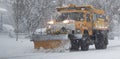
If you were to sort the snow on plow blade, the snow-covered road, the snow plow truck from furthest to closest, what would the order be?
the snow plow truck → the snow on plow blade → the snow-covered road

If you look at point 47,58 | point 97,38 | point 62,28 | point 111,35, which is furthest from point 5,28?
point 47,58

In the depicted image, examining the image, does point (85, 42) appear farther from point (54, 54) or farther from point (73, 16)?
point (54, 54)

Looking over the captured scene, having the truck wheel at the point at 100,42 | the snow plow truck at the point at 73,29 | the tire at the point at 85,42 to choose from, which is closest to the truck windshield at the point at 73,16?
the snow plow truck at the point at 73,29

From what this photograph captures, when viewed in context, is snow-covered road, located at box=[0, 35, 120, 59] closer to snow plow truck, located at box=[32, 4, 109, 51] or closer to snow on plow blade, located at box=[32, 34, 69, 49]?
snow on plow blade, located at box=[32, 34, 69, 49]

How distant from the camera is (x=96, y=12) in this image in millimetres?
27234

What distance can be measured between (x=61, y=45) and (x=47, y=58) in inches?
177

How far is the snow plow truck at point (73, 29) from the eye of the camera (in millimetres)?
22656

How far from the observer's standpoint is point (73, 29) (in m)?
24.0

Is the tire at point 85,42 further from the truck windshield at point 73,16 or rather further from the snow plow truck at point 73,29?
the truck windshield at point 73,16

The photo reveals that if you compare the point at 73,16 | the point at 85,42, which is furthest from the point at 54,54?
the point at 73,16

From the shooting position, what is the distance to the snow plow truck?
22.7 metres

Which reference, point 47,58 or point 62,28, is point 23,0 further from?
point 47,58

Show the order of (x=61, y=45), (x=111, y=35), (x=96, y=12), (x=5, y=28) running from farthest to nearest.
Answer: (x=5, y=28), (x=111, y=35), (x=96, y=12), (x=61, y=45)

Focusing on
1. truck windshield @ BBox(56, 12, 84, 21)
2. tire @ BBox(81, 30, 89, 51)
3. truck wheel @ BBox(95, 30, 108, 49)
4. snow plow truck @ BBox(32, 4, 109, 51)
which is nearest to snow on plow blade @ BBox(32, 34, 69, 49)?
snow plow truck @ BBox(32, 4, 109, 51)
